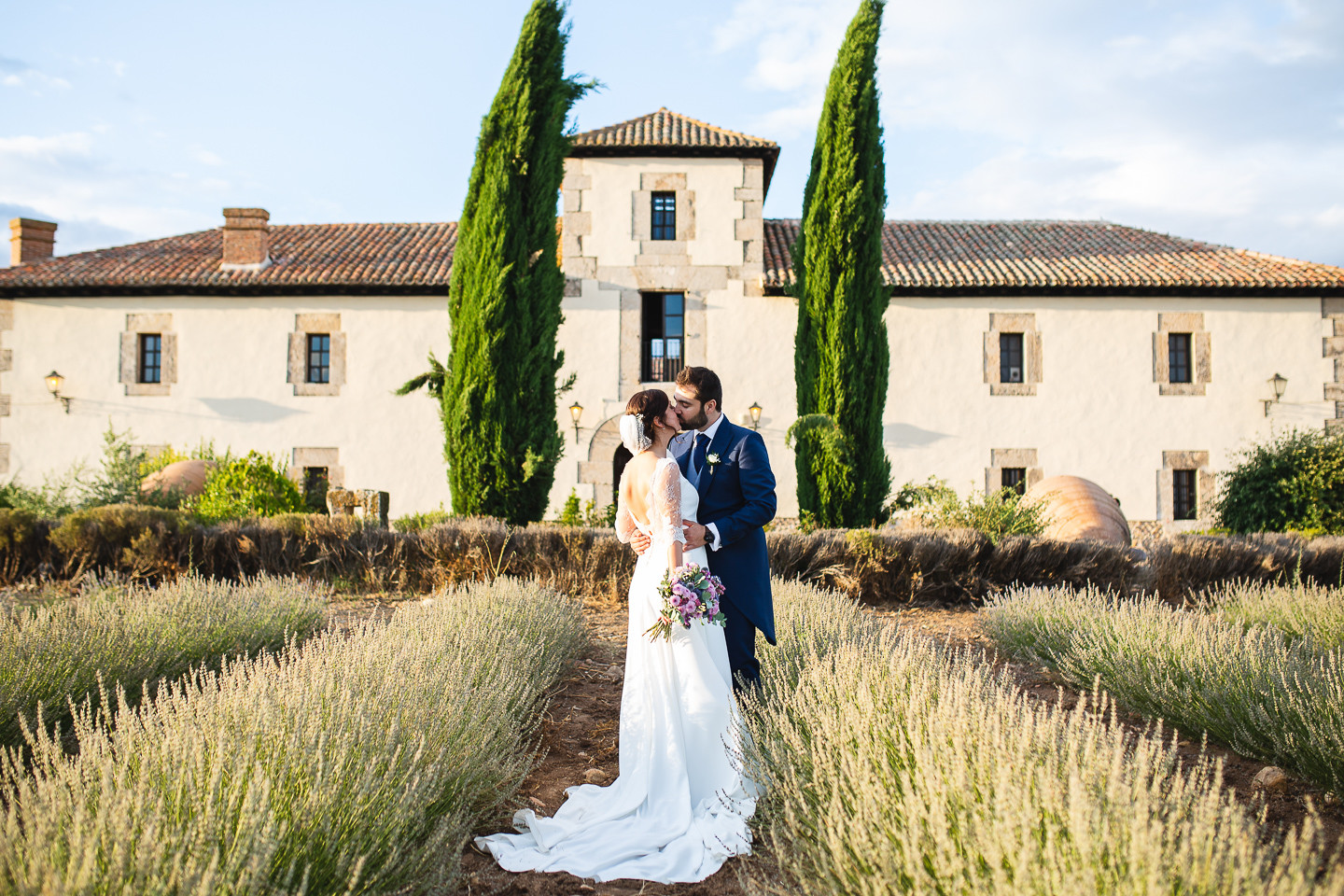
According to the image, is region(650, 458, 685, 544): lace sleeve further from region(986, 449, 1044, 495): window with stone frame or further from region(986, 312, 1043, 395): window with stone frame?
region(986, 312, 1043, 395): window with stone frame

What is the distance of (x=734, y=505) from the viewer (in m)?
3.68

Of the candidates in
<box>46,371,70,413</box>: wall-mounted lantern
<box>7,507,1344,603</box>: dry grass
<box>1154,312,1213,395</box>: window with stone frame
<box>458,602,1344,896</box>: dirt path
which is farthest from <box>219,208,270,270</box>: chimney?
<box>1154,312,1213,395</box>: window with stone frame

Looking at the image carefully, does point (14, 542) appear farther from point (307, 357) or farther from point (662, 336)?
point (662, 336)

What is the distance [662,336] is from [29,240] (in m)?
12.8

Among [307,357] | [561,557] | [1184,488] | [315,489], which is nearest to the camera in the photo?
[561,557]

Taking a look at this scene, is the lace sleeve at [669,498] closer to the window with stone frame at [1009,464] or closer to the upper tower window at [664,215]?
the upper tower window at [664,215]

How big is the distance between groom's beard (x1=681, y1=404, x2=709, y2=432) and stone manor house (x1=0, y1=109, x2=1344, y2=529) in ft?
37.6

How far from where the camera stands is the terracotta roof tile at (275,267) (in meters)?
15.5

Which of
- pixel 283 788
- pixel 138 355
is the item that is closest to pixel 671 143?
pixel 138 355

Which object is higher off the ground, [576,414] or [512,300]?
[512,300]

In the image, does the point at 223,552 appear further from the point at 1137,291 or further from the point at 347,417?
the point at 1137,291

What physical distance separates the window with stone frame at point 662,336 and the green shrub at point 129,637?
1006cm

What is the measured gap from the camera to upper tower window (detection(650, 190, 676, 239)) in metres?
15.6

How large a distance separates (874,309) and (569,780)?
974cm
